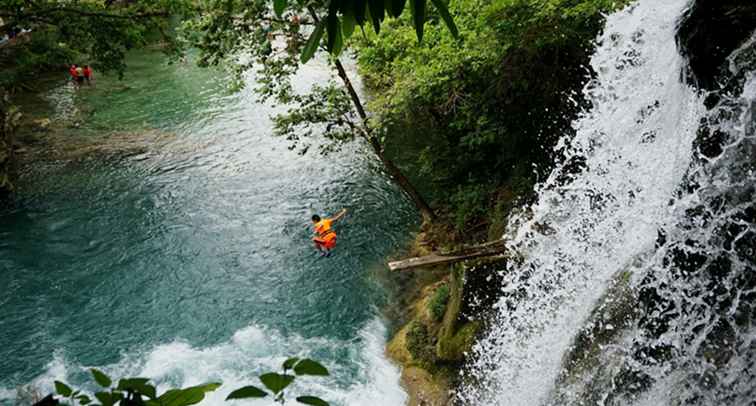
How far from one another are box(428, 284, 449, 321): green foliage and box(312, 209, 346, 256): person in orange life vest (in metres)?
3.28

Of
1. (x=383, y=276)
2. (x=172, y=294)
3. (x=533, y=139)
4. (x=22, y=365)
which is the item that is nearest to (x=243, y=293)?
(x=172, y=294)

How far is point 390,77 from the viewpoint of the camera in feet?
37.4

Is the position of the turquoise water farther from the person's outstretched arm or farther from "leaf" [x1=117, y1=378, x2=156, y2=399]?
"leaf" [x1=117, y1=378, x2=156, y2=399]

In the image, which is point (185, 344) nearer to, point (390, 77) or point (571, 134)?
point (390, 77)

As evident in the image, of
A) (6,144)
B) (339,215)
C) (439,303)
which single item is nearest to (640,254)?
(439,303)

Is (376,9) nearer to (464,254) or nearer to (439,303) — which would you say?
(464,254)

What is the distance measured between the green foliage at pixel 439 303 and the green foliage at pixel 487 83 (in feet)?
6.66

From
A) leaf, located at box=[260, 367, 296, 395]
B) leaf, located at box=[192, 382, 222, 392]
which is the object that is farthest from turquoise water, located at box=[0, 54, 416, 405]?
leaf, located at box=[260, 367, 296, 395]

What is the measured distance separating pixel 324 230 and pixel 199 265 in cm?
268

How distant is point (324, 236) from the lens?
12062 millimetres

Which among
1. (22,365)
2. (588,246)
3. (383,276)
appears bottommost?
(383,276)

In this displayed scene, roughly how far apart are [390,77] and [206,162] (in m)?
7.65

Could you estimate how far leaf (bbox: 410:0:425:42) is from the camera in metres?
1.71

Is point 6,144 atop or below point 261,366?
atop
